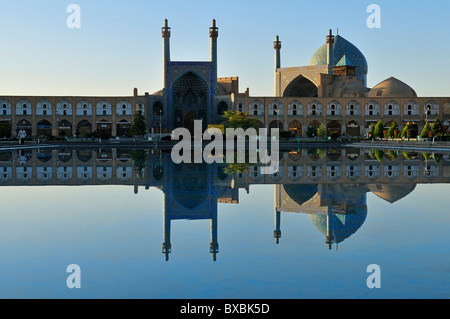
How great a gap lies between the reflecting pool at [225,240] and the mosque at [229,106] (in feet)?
148

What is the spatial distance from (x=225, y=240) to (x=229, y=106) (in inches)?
2067

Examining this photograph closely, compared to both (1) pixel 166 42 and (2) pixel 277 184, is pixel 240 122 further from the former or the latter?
(2) pixel 277 184

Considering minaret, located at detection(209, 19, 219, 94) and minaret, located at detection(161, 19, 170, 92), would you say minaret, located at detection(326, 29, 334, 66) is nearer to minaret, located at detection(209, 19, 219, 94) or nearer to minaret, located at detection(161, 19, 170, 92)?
minaret, located at detection(209, 19, 219, 94)

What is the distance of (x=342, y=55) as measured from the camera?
6594cm

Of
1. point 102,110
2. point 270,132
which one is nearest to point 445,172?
point 270,132

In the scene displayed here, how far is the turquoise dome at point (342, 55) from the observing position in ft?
216

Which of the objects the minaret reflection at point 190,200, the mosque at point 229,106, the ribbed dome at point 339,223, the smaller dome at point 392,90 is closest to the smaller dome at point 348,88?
the mosque at point 229,106

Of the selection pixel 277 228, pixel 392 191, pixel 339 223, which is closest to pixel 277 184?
pixel 392 191

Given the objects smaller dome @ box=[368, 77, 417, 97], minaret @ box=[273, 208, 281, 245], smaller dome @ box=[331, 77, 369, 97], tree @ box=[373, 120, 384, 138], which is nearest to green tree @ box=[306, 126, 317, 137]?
smaller dome @ box=[331, 77, 369, 97]

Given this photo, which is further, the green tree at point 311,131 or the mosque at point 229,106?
the mosque at point 229,106

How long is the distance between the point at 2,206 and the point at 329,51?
5683 cm

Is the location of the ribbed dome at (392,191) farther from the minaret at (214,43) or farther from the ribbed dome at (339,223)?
the minaret at (214,43)
